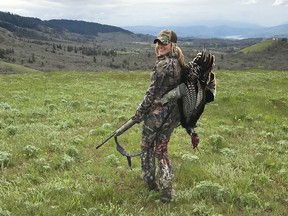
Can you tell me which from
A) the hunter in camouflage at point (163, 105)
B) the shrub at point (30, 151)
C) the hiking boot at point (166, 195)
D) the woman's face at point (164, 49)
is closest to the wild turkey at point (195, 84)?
the hunter in camouflage at point (163, 105)

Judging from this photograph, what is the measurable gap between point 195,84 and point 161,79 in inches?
29.2

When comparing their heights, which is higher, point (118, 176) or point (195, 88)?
point (195, 88)

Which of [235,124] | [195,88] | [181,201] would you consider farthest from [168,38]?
[235,124]

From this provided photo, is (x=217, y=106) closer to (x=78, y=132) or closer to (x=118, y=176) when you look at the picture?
(x=78, y=132)

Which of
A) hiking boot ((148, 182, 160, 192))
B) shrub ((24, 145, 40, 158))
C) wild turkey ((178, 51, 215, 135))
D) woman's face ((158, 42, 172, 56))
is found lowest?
shrub ((24, 145, 40, 158))

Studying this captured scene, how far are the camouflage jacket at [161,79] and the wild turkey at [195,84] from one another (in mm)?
245

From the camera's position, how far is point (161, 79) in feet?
27.2

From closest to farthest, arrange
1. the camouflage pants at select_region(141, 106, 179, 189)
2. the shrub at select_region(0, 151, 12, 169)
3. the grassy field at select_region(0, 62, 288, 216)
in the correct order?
the grassy field at select_region(0, 62, 288, 216)
the camouflage pants at select_region(141, 106, 179, 189)
the shrub at select_region(0, 151, 12, 169)

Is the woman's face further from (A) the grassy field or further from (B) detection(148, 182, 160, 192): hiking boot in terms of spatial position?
(A) the grassy field

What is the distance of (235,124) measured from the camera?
67.8 ft

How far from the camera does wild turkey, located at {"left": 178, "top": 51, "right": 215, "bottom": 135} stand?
8273 millimetres

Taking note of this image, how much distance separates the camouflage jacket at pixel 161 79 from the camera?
8203mm

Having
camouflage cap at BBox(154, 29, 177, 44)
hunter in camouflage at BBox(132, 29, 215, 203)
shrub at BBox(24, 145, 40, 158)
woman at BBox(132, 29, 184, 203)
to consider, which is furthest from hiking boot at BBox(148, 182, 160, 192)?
shrub at BBox(24, 145, 40, 158)

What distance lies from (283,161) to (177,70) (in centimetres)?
632
